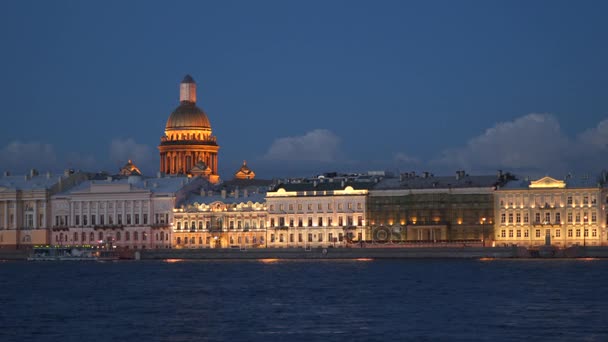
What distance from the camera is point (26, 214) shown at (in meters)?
121

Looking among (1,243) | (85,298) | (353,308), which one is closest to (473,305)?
(353,308)

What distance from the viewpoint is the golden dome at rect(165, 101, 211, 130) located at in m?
136

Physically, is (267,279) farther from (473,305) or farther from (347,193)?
(347,193)

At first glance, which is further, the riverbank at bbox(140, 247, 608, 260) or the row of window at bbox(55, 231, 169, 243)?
the row of window at bbox(55, 231, 169, 243)

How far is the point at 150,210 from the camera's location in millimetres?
116812

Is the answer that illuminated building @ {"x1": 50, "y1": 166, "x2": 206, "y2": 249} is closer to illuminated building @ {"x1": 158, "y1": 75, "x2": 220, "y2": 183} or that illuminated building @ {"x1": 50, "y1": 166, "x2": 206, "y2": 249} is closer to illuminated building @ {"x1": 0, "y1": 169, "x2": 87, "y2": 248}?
illuminated building @ {"x1": 0, "y1": 169, "x2": 87, "y2": 248}

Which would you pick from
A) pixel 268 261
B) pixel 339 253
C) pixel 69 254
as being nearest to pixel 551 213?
pixel 339 253

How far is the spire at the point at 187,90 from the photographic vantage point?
456 ft

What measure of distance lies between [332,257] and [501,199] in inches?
456

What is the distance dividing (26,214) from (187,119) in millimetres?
20001

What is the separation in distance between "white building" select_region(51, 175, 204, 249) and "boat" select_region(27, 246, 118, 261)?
5258 mm

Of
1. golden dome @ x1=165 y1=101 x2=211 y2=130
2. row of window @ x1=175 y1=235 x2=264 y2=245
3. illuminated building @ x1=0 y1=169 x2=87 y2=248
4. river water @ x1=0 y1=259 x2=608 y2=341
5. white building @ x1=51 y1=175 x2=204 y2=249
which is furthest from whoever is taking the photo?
golden dome @ x1=165 y1=101 x2=211 y2=130

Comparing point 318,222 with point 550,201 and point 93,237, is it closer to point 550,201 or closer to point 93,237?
point 550,201

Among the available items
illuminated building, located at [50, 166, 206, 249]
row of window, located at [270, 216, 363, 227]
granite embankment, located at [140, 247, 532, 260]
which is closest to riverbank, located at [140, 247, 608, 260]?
granite embankment, located at [140, 247, 532, 260]
